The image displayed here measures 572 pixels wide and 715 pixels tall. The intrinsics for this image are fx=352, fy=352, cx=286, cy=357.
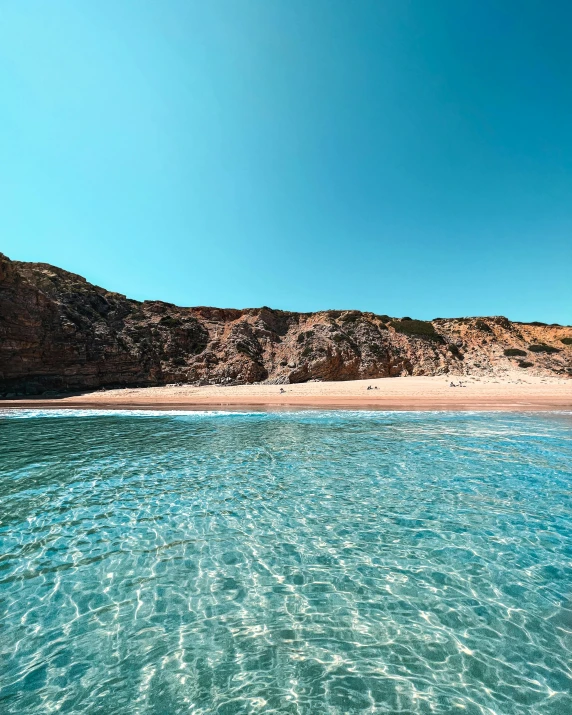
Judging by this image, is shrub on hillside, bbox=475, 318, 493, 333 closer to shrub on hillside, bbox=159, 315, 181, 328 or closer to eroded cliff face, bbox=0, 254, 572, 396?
eroded cliff face, bbox=0, 254, 572, 396

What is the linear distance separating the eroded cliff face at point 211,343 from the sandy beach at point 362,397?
21.2 feet

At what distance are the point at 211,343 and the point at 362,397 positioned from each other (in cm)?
2656

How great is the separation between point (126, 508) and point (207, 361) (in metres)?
40.3

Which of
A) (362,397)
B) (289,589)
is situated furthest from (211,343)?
(289,589)

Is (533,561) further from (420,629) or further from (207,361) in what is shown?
(207,361)

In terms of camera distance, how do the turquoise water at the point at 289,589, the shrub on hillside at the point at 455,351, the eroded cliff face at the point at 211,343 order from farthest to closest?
the shrub on hillside at the point at 455,351 → the eroded cliff face at the point at 211,343 → the turquoise water at the point at 289,589

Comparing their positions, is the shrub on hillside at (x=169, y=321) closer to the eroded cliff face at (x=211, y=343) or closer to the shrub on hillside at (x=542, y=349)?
the eroded cliff face at (x=211, y=343)

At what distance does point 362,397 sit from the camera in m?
30.8

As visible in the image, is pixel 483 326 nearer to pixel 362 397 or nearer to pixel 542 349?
pixel 542 349

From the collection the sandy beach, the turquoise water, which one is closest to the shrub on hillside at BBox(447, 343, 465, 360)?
the sandy beach

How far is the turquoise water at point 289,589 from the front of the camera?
11.0ft

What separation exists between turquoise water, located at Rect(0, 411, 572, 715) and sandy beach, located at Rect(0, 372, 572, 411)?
55.5ft

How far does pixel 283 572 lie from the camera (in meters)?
5.27

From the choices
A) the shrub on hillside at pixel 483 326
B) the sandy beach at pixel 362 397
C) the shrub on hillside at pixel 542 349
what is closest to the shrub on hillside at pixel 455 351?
the shrub on hillside at pixel 483 326
